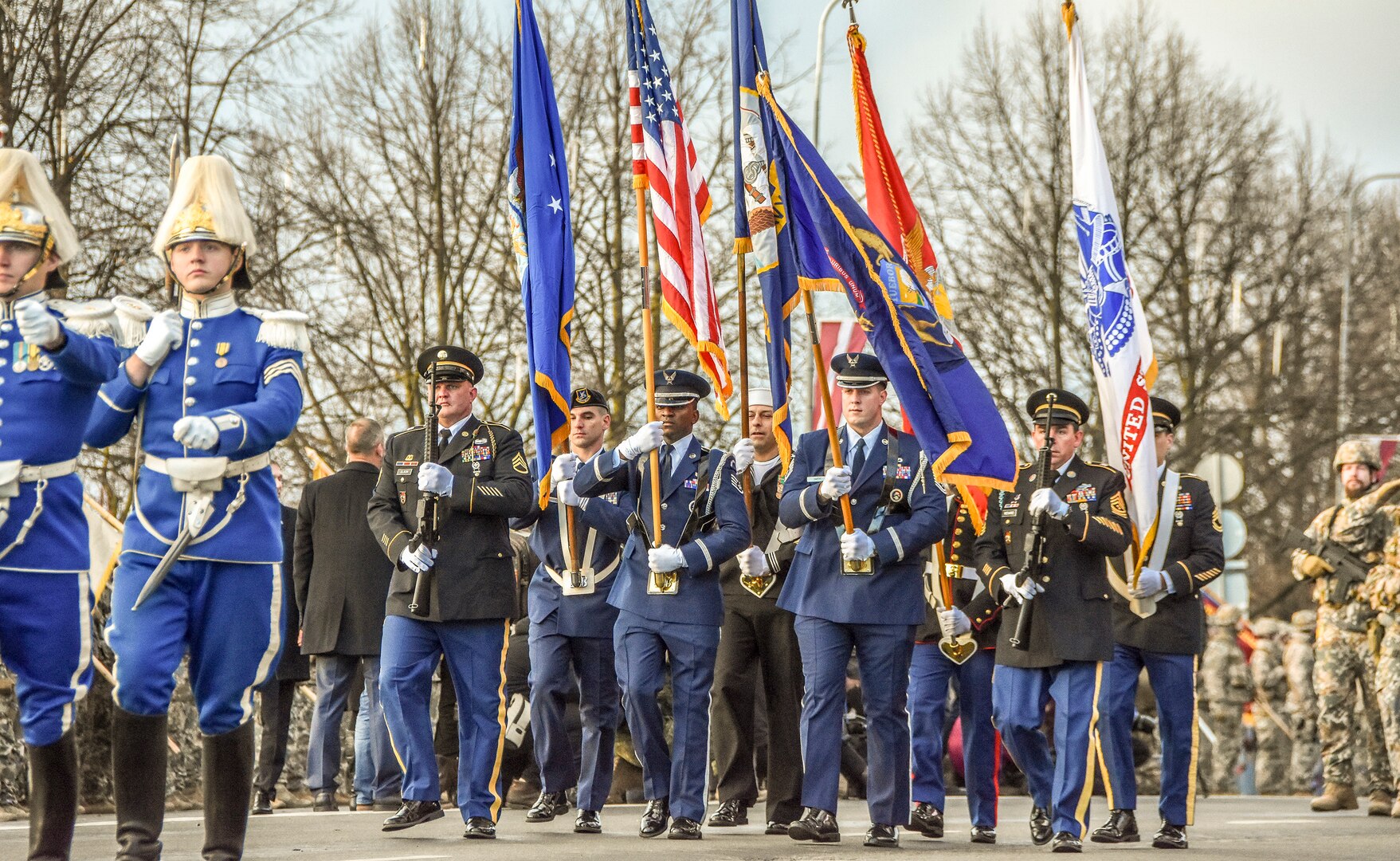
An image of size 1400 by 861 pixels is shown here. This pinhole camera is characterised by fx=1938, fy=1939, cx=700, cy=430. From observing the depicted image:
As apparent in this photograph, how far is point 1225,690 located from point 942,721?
856 cm

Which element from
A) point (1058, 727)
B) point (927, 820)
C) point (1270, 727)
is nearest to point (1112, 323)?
point (1058, 727)

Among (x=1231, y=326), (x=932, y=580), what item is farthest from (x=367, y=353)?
(x=932, y=580)

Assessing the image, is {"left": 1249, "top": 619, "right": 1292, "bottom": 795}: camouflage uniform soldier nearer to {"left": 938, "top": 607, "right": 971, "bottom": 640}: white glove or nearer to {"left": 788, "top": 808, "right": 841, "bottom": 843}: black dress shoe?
{"left": 938, "top": 607, "right": 971, "bottom": 640}: white glove

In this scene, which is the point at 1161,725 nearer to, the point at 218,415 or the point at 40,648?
the point at 218,415

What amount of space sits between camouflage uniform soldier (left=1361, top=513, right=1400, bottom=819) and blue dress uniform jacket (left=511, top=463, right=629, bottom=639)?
5423 mm

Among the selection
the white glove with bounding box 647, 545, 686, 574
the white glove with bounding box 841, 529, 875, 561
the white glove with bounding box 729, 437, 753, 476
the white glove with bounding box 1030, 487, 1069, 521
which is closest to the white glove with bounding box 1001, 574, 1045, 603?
the white glove with bounding box 1030, 487, 1069, 521

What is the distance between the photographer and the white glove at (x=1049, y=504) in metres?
A: 9.62

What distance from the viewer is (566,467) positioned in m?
9.87

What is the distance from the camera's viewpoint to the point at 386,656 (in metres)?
9.55

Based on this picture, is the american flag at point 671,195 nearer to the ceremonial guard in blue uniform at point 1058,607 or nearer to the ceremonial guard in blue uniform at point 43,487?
the ceremonial guard in blue uniform at point 1058,607

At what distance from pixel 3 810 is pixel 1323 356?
2877 centimetres

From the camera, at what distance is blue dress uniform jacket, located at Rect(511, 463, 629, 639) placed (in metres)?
10.4

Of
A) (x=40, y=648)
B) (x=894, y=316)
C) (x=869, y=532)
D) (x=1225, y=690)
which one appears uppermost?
(x=894, y=316)

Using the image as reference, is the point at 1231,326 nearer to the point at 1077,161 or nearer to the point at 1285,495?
the point at 1285,495
